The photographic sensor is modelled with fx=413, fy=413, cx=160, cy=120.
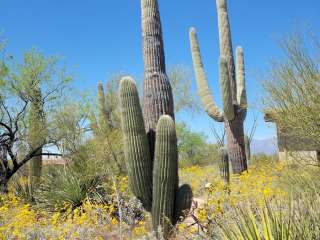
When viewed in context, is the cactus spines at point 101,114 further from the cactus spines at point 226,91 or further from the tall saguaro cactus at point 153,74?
the tall saguaro cactus at point 153,74

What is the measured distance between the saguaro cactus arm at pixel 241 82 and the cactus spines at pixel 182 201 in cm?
691

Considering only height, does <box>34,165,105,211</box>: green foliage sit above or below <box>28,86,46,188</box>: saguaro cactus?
below

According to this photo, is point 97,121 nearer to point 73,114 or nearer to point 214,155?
point 73,114

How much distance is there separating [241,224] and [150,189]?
344 centimetres

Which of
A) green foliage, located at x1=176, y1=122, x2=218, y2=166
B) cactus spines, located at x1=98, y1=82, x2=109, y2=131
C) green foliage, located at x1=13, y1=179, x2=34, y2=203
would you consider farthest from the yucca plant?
green foliage, located at x1=176, y1=122, x2=218, y2=166

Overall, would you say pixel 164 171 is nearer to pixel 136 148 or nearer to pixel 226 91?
pixel 136 148

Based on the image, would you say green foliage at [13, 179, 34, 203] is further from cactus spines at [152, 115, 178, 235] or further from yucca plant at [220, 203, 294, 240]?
yucca plant at [220, 203, 294, 240]

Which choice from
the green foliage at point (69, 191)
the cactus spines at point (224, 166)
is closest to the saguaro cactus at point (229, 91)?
the cactus spines at point (224, 166)

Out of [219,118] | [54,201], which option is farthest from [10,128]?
→ [219,118]

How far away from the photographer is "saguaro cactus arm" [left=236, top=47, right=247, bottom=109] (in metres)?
12.9

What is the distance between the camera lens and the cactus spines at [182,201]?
6172mm

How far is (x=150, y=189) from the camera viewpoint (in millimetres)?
6363

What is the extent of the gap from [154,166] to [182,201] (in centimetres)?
69

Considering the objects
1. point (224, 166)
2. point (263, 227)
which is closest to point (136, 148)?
point (263, 227)
